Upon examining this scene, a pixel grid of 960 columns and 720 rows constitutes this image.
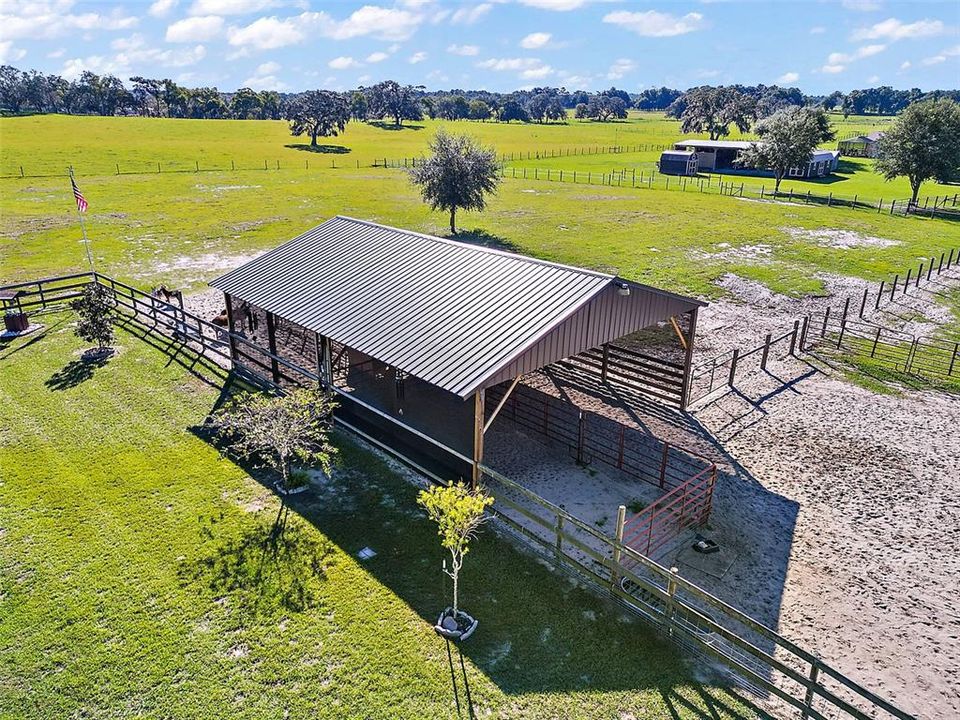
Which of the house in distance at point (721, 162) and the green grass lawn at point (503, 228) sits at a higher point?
the house in distance at point (721, 162)

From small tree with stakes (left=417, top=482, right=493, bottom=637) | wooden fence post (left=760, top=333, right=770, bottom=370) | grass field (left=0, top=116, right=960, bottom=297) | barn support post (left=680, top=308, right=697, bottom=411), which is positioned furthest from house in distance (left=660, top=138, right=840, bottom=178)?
small tree with stakes (left=417, top=482, right=493, bottom=637)

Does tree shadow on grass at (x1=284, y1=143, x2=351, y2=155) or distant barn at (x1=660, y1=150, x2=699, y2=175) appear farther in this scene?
tree shadow on grass at (x1=284, y1=143, x2=351, y2=155)

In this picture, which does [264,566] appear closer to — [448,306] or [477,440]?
[477,440]

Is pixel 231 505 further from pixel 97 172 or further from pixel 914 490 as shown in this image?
pixel 97 172

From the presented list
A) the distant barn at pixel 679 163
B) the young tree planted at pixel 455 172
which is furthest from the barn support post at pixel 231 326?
the distant barn at pixel 679 163

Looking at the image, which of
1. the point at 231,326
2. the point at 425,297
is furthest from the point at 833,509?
the point at 231,326

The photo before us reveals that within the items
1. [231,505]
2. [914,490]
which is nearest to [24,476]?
[231,505]

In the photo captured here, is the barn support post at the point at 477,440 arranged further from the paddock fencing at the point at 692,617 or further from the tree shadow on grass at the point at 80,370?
the tree shadow on grass at the point at 80,370

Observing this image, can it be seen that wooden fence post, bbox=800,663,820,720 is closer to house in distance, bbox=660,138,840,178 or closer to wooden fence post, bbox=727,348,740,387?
wooden fence post, bbox=727,348,740,387
